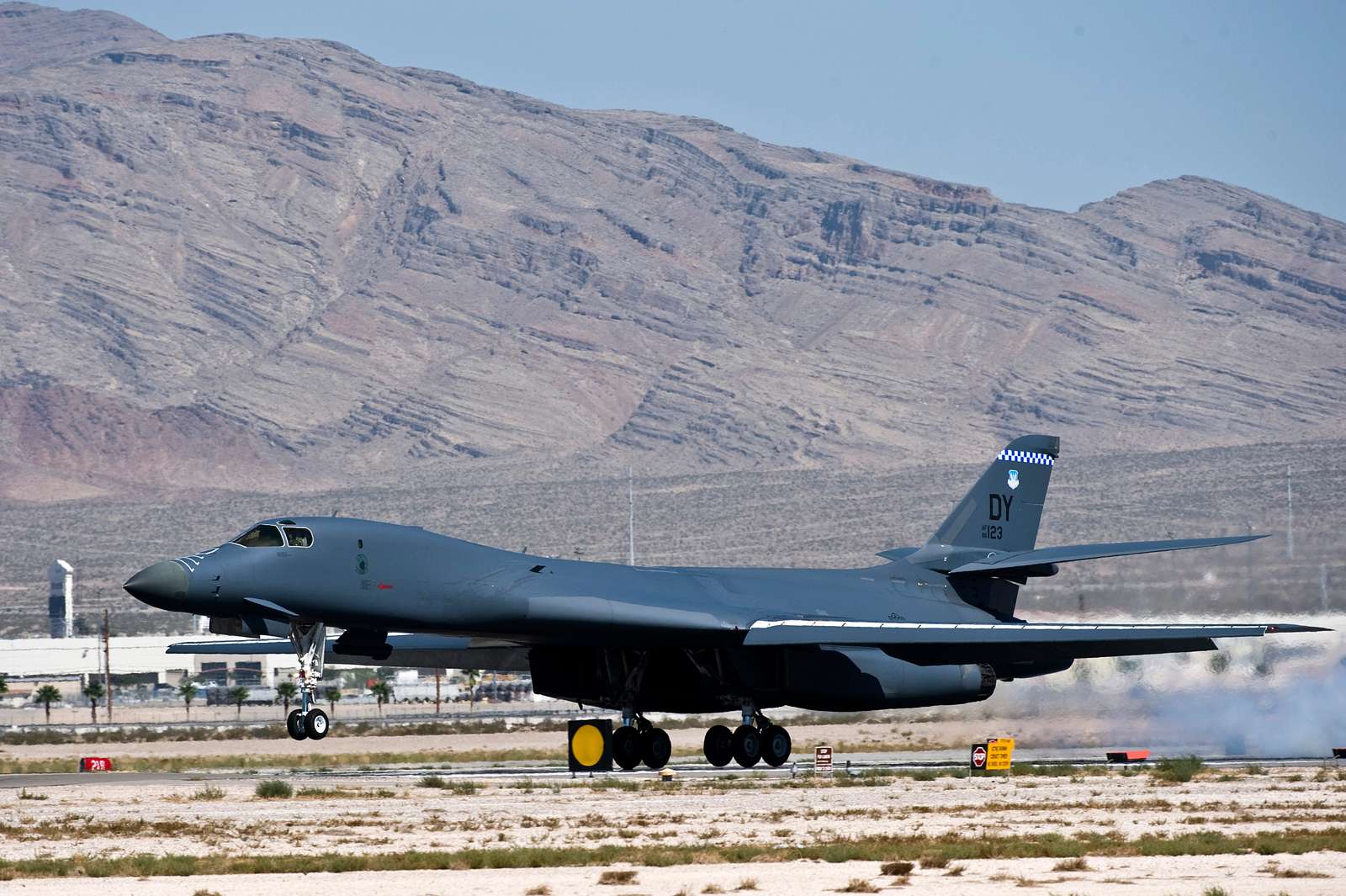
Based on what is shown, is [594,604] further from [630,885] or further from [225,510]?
[225,510]

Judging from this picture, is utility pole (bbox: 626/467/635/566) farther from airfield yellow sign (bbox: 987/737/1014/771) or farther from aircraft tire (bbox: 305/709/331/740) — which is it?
aircraft tire (bbox: 305/709/331/740)

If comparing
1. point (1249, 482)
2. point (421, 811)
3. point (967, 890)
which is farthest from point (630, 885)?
point (1249, 482)

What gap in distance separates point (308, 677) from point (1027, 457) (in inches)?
742

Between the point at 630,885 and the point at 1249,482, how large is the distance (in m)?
152

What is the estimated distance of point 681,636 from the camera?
111ft

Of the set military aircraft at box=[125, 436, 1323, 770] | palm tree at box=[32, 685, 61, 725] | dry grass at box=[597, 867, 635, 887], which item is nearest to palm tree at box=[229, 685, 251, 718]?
palm tree at box=[32, 685, 61, 725]

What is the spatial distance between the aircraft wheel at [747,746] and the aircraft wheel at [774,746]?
0.30 ft

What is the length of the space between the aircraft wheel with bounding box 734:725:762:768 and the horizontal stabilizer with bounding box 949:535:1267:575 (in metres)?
6.42

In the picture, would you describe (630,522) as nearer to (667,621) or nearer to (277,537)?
(667,621)

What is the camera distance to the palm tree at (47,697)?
91625 mm

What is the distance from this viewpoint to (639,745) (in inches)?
1388

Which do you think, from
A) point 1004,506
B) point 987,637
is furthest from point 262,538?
point 1004,506

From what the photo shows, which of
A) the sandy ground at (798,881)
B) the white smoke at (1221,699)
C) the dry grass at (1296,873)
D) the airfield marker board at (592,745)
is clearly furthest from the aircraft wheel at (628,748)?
the dry grass at (1296,873)

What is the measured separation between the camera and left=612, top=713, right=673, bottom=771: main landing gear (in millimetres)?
35094
